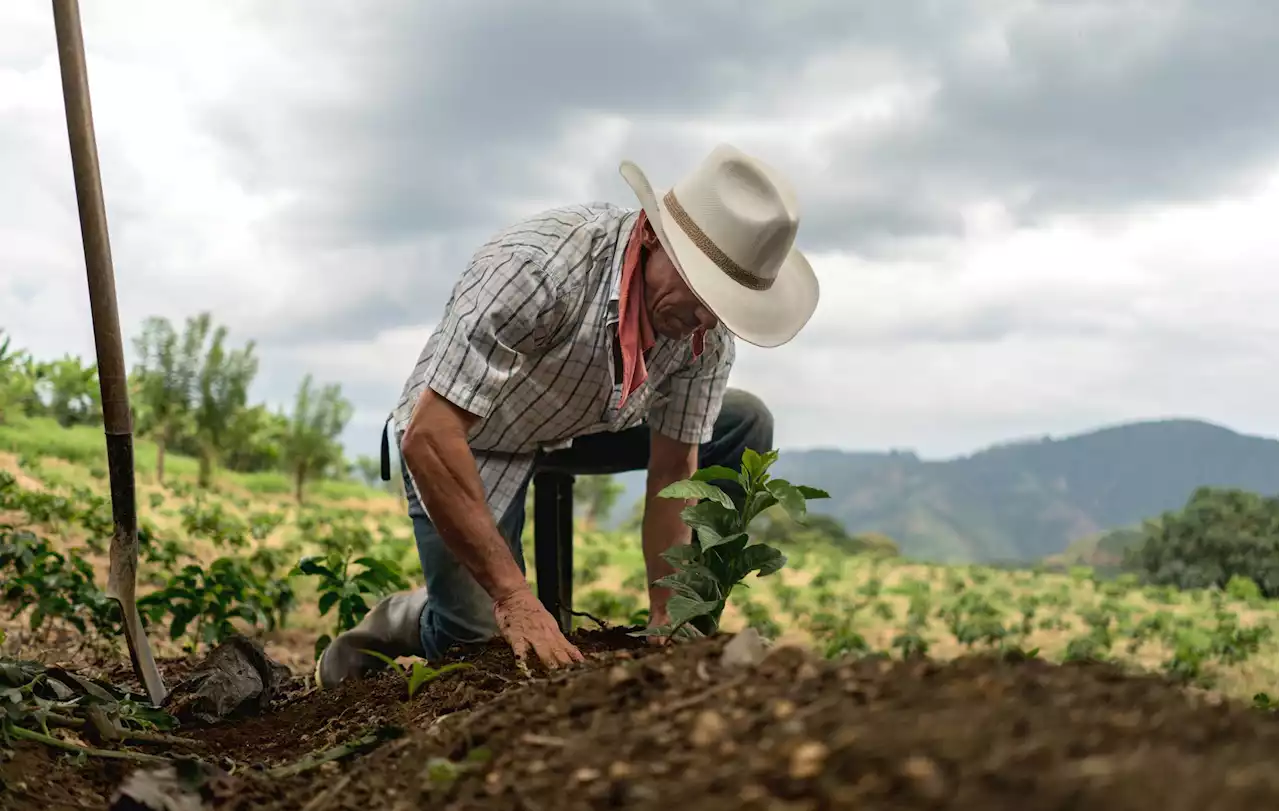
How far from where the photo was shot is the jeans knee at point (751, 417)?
3.59m

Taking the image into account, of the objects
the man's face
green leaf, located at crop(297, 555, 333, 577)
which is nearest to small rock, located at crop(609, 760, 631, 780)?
the man's face

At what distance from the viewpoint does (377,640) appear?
355cm

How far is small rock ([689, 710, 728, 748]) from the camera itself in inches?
45.9

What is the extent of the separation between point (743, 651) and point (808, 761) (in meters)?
0.51

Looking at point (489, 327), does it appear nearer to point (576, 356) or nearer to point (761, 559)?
point (576, 356)

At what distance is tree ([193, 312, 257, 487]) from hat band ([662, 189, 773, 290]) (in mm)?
8354

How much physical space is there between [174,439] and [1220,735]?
38.3ft

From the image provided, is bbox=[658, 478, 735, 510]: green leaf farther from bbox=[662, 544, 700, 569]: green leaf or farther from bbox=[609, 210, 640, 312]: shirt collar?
bbox=[609, 210, 640, 312]: shirt collar

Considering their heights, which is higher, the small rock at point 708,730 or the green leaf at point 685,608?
the green leaf at point 685,608

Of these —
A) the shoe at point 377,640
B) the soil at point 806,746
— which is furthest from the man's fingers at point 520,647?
the shoe at point 377,640

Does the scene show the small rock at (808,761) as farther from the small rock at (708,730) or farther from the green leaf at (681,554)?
the green leaf at (681,554)

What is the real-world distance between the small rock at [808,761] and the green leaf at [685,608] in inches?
44.4

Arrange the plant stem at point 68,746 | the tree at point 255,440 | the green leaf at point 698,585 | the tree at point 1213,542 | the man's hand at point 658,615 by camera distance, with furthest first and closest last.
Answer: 1. the tree at point 255,440
2. the tree at point 1213,542
3. the man's hand at point 658,615
4. the green leaf at point 698,585
5. the plant stem at point 68,746

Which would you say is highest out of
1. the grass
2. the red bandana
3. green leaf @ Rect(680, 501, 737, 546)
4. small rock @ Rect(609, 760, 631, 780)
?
the red bandana
